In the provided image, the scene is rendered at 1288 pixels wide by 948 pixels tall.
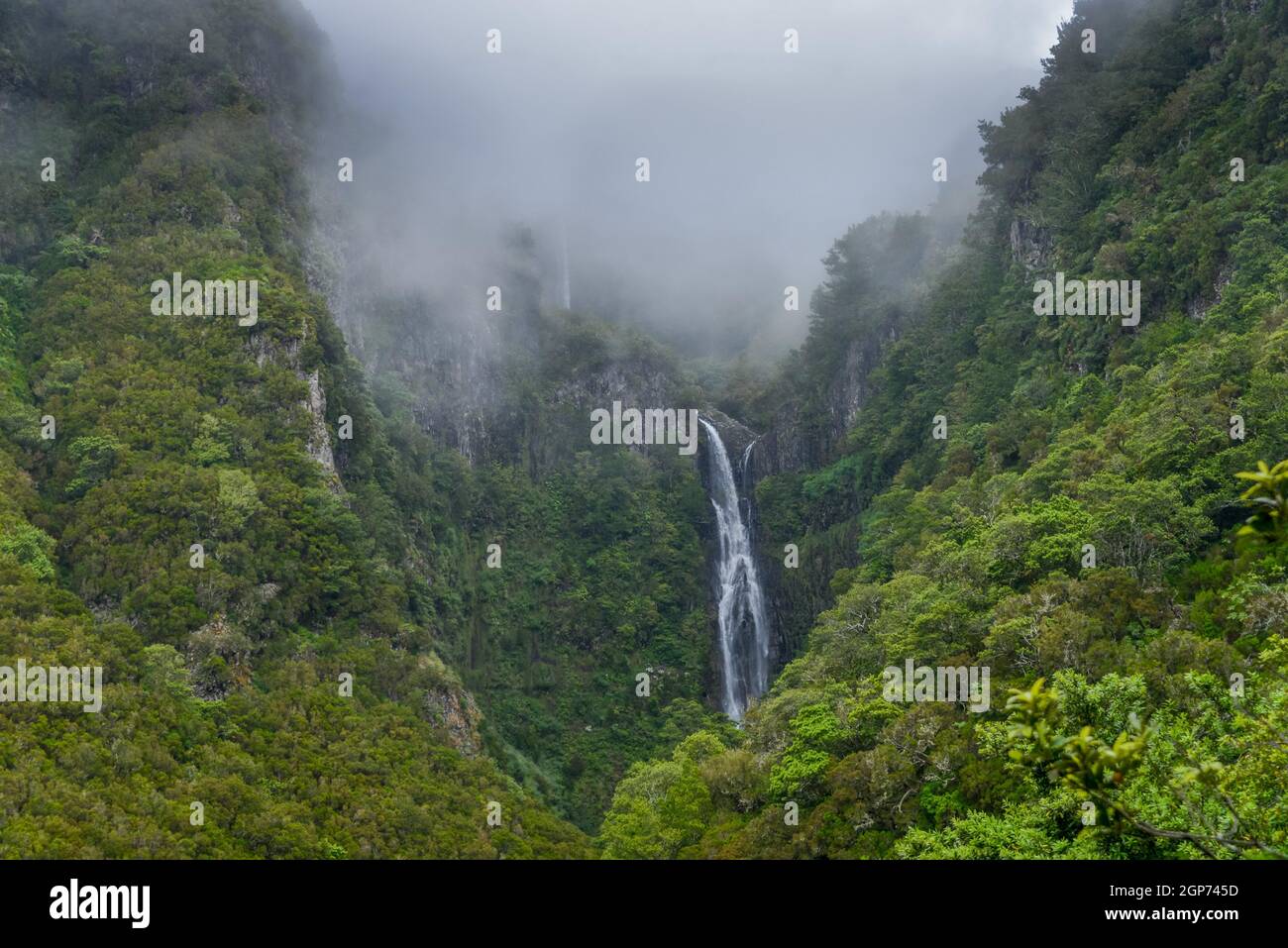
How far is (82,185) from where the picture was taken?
172ft

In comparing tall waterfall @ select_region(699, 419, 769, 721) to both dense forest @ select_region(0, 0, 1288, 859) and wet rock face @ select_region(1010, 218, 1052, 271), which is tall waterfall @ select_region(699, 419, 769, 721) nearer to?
dense forest @ select_region(0, 0, 1288, 859)

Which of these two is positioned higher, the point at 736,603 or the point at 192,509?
the point at 192,509

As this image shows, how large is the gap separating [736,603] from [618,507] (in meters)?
10.1

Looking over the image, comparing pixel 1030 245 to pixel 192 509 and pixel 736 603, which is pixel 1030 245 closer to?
pixel 736 603

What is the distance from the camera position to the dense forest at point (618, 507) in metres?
22.7

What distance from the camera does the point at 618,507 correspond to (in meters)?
67.6

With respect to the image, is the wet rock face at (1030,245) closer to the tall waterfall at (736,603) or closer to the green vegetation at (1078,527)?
the green vegetation at (1078,527)

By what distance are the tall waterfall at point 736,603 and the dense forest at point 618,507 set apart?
907 mm

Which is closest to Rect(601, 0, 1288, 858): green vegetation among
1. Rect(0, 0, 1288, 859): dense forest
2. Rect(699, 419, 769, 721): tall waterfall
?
Rect(0, 0, 1288, 859): dense forest

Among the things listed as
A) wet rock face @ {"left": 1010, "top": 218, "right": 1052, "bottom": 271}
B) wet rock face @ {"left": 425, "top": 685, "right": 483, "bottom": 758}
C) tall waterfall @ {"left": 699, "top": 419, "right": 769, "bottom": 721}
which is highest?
wet rock face @ {"left": 1010, "top": 218, "right": 1052, "bottom": 271}

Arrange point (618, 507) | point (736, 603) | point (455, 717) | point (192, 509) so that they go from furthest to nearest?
1. point (618, 507)
2. point (736, 603)
3. point (455, 717)
4. point (192, 509)

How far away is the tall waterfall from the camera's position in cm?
5938

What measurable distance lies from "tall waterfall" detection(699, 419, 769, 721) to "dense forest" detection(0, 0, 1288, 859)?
35.7 inches

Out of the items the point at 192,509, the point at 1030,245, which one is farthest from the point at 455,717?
the point at 1030,245
